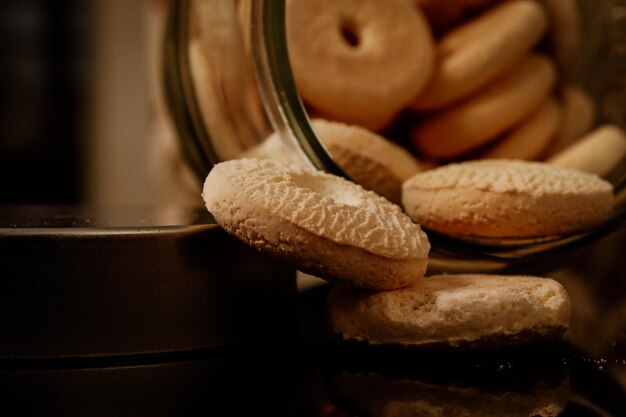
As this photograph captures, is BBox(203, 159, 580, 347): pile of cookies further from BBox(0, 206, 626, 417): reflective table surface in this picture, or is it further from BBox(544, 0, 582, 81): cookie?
BBox(544, 0, 582, 81): cookie

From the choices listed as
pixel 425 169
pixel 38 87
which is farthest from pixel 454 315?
pixel 38 87

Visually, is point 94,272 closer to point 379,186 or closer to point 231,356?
point 231,356

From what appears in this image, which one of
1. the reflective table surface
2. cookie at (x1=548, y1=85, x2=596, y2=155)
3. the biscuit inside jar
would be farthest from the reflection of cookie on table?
cookie at (x1=548, y1=85, x2=596, y2=155)

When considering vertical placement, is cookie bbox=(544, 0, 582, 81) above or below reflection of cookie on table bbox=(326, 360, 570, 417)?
above

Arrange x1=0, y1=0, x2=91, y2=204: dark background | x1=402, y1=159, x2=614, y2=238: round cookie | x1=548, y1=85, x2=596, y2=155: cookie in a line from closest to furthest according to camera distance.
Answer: x1=402, y1=159, x2=614, y2=238: round cookie → x1=548, y1=85, x2=596, y2=155: cookie → x1=0, y1=0, x2=91, y2=204: dark background

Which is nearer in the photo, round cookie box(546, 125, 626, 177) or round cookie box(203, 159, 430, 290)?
round cookie box(203, 159, 430, 290)

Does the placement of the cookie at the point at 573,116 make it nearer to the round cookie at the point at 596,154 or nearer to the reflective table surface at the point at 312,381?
the round cookie at the point at 596,154

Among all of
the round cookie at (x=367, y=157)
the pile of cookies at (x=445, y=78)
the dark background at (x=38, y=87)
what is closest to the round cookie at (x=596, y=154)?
the pile of cookies at (x=445, y=78)

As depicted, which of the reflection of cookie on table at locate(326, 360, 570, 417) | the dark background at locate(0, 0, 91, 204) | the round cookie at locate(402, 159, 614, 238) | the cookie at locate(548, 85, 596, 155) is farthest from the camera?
the dark background at locate(0, 0, 91, 204)
